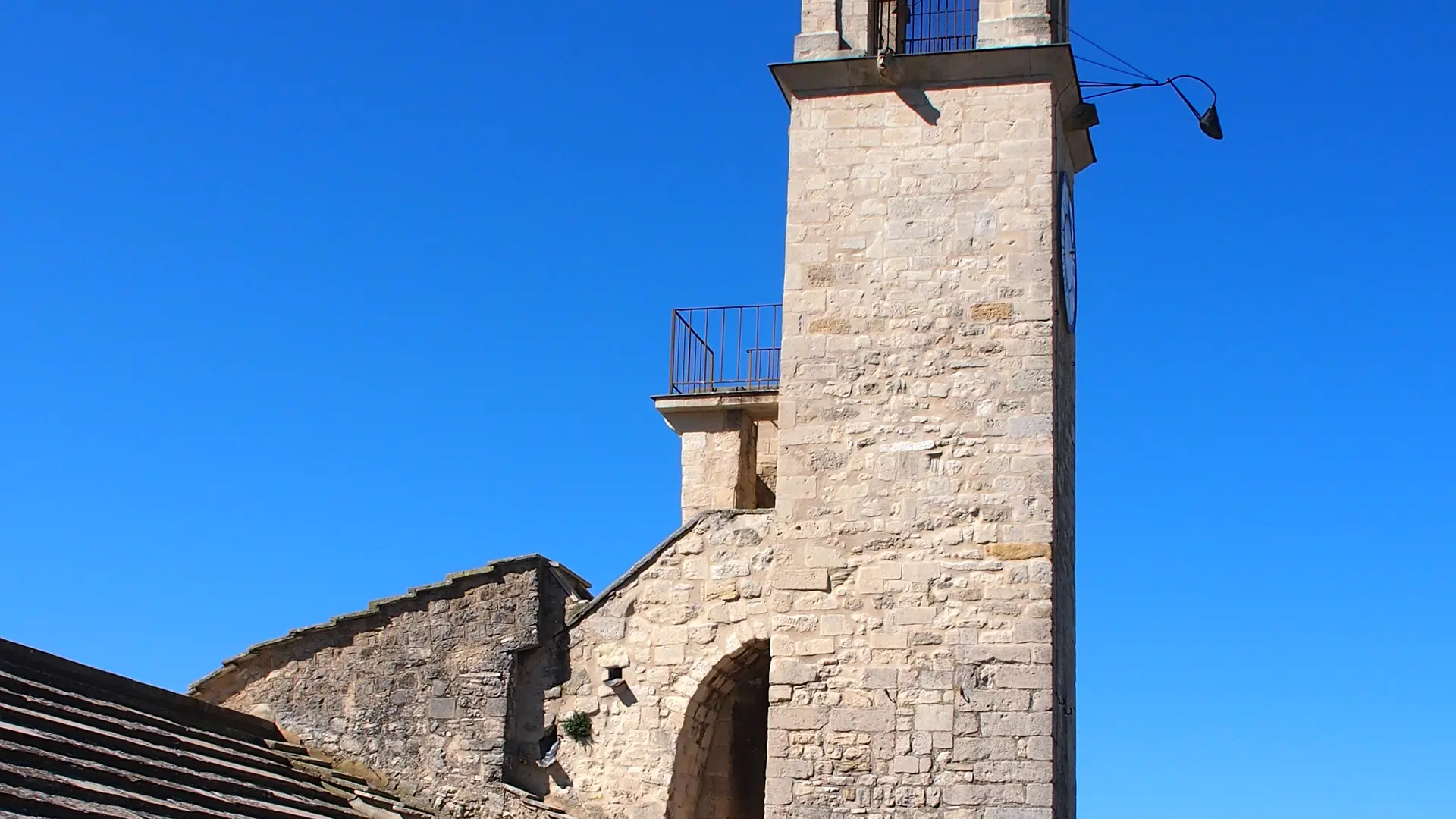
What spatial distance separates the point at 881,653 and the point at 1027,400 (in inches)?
80.3

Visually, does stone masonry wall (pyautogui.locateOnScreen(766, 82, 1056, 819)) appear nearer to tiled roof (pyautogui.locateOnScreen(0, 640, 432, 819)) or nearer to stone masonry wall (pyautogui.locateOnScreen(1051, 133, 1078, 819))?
stone masonry wall (pyautogui.locateOnScreen(1051, 133, 1078, 819))

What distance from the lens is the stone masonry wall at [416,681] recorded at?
13453 mm

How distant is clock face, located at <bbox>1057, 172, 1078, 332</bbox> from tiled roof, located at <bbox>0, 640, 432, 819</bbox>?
6127 millimetres

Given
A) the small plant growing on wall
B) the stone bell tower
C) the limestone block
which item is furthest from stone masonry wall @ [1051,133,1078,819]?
→ the small plant growing on wall

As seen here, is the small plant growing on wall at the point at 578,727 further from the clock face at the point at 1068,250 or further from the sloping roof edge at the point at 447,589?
the clock face at the point at 1068,250

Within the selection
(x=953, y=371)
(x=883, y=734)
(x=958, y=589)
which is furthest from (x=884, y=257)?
(x=883, y=734)

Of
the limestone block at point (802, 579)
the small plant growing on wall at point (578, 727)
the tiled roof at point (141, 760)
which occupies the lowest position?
the tiled roof at point (141, 760)

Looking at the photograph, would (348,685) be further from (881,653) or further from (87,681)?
(881,653)

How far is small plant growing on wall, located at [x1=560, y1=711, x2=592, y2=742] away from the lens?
43.7ft

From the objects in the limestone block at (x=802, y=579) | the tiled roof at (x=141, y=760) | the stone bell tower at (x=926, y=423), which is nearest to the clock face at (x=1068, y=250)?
the stone bell tower at (x=926, y=423)

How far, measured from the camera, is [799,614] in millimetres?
12547

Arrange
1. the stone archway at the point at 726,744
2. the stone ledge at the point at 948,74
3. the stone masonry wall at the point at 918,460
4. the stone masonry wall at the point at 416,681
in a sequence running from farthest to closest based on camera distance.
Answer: the stone masonry wall at the point at 416,681, the stone archway at the point at 726,744, the stone ledge at the point at 948,74, the stone masonry wall at the point at 918,460

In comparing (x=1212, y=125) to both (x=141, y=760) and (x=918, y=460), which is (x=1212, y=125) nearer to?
(x=918, y=460)

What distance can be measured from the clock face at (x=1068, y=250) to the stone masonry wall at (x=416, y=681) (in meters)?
4.45
